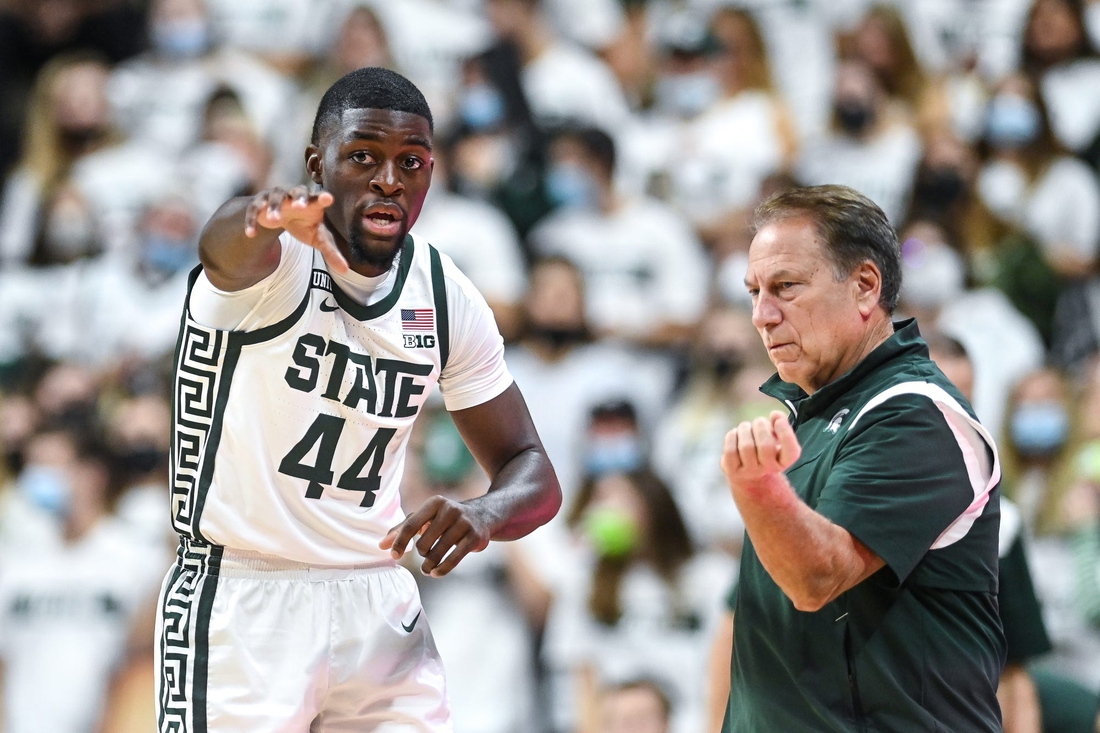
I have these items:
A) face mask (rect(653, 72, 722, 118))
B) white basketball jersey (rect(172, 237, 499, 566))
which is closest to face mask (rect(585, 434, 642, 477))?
face mask (rect(653, 72, 722, 118))

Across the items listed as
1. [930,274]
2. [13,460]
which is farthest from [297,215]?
[13,460]

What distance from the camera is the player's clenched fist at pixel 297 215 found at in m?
3.07

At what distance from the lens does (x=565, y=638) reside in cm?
728

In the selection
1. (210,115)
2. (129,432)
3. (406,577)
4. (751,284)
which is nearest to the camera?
(751,284)

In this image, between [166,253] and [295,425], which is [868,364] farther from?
[166,253]

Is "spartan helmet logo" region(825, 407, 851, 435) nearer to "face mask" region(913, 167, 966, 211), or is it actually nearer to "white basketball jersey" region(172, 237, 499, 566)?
"white basketball jersey" region(172, 237, 499, 566)

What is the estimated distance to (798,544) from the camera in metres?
3.01

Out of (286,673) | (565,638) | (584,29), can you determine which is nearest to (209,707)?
(286,673)

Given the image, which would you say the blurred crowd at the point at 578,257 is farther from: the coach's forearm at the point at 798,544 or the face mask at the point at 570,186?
the coach's forearm at the point at 798,544

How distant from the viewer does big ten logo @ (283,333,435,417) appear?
141 inches

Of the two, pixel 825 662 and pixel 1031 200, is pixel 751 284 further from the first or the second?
pixel 1031 200

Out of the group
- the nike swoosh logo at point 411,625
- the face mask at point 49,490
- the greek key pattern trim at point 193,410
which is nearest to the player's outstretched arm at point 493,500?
the nike swoosh logo at point 411,625

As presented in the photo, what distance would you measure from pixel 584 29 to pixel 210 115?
2743 mm

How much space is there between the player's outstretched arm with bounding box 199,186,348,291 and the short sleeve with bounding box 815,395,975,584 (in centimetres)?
119
